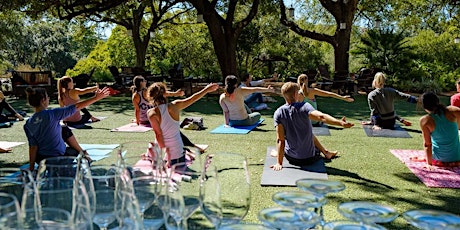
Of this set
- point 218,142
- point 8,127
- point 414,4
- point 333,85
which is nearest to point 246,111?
point 218,142

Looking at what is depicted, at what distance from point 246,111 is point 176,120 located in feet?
14.1

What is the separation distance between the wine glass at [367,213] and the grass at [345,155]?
2453mm

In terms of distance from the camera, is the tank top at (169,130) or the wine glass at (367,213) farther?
the tank top at (169,130)

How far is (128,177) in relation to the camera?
4.91ft

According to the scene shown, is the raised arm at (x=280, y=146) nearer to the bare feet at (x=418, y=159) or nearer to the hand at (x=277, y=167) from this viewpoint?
the hand at (x=277, y=167)

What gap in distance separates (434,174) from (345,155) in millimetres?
1408

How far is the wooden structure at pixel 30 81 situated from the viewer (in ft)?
54.9

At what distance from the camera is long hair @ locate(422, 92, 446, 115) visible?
233 inches

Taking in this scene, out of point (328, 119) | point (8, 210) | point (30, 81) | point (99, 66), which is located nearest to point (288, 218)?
point (8, 210)

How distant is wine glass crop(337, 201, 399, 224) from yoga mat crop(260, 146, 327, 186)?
358 centimetres

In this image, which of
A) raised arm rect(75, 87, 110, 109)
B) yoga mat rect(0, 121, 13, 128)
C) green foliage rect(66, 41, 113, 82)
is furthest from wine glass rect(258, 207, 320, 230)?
green foliage rect(66, 41, 113, 82)

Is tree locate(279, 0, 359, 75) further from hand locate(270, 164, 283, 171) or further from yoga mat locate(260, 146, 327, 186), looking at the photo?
hand locate(270, 164, 283, 171)

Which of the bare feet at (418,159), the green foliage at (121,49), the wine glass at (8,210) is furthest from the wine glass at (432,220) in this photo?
the green foliage at (121,49)

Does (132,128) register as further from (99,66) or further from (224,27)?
(99,66)
